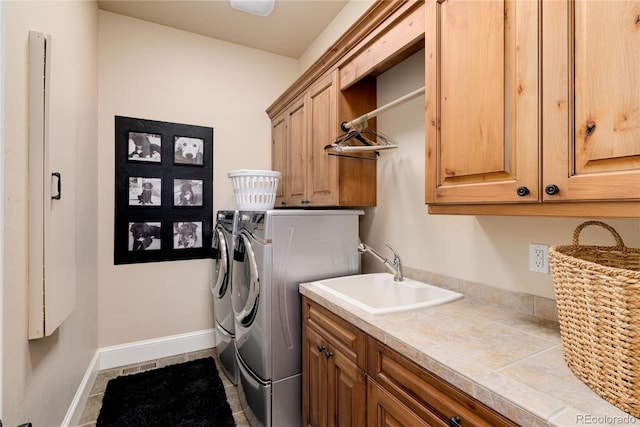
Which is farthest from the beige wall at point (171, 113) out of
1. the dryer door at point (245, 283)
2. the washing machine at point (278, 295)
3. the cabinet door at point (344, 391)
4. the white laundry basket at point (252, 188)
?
the cabinet door at point (344, 391)

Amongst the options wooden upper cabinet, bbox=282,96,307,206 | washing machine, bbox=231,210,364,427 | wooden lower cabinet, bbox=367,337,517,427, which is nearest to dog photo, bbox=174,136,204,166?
wooden upper cabinet, bbox=282,96,307,206

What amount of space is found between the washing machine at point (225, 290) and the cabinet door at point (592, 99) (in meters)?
1.79

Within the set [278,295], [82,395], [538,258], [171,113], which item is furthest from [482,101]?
[82,395]

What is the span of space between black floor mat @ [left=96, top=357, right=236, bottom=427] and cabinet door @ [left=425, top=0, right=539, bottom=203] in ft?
6.32

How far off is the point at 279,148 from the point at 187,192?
95cm

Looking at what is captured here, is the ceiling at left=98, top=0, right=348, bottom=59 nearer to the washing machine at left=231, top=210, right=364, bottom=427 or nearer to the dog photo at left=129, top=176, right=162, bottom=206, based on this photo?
the dog photo at left=129, top=176, right=162, bottom=206

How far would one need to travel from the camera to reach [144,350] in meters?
2.62

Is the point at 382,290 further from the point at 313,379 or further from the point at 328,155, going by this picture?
the point at 328,155

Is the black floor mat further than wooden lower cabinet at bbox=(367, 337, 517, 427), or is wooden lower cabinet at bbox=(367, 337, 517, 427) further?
the black floor mat

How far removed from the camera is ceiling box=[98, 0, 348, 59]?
2.42m

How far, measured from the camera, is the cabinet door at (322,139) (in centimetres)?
203

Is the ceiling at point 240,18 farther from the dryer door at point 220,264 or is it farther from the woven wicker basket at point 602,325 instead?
the woven wicker basket at point 602,325

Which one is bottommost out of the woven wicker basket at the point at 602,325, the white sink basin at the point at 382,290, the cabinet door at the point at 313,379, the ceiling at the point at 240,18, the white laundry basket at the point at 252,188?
the cabinet door at the point at 313,379

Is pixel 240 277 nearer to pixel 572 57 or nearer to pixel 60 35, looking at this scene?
pixel 60 35
